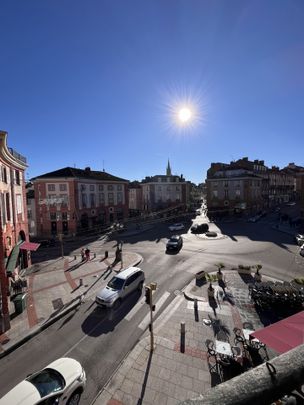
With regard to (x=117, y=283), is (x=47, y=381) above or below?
below

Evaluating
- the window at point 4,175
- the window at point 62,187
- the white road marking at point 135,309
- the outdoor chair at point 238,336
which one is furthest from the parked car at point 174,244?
the window at point 62,187

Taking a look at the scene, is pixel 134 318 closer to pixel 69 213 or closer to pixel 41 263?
pixel 41 263

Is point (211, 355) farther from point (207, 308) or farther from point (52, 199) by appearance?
point (52, 199)

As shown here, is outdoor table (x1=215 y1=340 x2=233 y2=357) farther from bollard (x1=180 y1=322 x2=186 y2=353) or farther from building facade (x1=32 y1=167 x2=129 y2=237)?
building facade (x1=32 y1=167 x2=129 y2=237)

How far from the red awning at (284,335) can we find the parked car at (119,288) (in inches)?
347

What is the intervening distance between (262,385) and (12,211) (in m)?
23.7

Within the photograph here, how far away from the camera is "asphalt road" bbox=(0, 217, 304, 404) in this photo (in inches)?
393

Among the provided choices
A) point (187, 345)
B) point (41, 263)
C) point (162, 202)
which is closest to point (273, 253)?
point (187, 345)

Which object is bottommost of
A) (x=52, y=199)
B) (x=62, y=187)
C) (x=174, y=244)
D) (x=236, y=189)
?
(x=174, y=244)

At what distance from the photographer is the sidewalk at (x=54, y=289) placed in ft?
40.8

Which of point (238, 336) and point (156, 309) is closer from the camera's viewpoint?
point (238, 336)

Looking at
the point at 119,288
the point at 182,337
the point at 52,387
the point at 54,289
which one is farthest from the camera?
the point at 54,289

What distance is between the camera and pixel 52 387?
309 inches

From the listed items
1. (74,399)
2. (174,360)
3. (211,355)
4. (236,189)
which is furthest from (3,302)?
(236,189)
